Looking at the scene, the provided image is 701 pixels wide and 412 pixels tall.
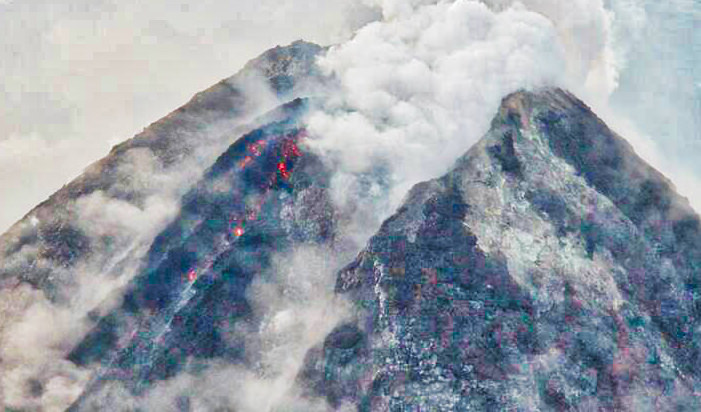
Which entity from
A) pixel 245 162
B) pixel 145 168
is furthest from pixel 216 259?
pixel 145 168

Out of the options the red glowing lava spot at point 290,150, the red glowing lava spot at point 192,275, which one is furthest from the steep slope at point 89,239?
the red glowing lava spot at point 192,275

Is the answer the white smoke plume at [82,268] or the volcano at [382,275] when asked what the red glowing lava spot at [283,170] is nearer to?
the volcano at [382,275]

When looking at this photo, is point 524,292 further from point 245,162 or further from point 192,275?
point 245,162

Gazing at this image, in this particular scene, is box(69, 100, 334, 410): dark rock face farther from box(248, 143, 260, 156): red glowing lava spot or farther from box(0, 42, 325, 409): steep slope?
box(0, 42, 325, 409): steep slope

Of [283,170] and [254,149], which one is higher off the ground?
[254,149]

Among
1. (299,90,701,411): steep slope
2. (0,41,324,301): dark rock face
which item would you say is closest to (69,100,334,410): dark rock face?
(0,41,324,301): dark rock face
